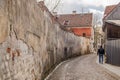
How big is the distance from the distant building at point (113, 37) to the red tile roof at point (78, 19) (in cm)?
1281

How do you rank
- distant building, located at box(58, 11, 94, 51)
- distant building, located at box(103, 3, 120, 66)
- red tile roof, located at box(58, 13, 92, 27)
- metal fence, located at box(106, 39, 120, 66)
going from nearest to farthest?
1. metal fence, located at box(106, 39, 120, 66)
2. distant building, located at box(103, 3, 120, 66)
3. distant building, located at box(58, 11, 94, 51)
4. red tile roof, located at box(58, 13, 92, 27)

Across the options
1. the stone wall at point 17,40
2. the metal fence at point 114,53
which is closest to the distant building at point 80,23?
the metal fence at point 114,53

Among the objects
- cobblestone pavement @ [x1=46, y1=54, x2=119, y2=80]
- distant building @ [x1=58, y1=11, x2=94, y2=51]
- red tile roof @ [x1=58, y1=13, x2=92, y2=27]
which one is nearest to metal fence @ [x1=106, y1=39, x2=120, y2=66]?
cobblestone pavement @ [x1=46, y1=54, x2=119, y2=80]

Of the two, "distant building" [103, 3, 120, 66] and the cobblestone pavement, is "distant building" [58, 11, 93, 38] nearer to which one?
"distant building" [103, 3, 120, 66]

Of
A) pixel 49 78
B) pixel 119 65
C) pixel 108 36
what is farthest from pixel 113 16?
pixel 49 78

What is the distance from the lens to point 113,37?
29.1 metres

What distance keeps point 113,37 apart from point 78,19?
2912cm

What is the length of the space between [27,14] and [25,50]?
3.70ft

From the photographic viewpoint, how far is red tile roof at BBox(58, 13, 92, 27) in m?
56.4

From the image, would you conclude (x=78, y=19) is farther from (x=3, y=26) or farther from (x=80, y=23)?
(x=3, y=26)

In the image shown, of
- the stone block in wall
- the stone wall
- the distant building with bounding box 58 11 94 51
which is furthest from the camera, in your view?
the distant building with bounding box 58 11 94 51

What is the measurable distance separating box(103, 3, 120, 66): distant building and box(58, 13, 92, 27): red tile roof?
42.0 ft

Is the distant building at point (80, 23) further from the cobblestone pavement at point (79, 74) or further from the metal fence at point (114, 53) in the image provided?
the cobblestone pavement at point (79, 74)

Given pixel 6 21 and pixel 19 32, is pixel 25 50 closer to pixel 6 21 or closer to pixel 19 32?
pixel 19 32
